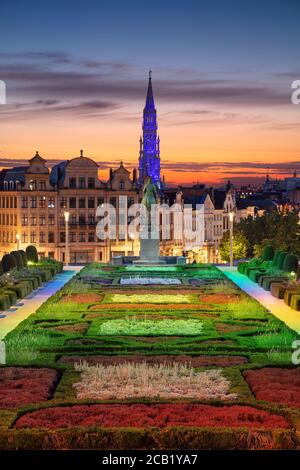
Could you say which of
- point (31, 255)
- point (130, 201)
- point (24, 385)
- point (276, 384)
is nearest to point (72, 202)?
point (130, 201)

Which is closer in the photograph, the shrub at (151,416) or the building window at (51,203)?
the shrub at (151,416)

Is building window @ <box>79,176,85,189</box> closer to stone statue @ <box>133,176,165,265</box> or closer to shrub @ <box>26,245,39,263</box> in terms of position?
stone statue @ <box>133,176,165,265</box>

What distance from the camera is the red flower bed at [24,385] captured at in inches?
597

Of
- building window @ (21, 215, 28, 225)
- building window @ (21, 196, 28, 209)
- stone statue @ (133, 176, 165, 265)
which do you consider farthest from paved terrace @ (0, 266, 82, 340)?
building window @ (21, 215, 28, 225)

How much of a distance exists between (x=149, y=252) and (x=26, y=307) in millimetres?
21071

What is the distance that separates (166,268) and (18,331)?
82.3 feet

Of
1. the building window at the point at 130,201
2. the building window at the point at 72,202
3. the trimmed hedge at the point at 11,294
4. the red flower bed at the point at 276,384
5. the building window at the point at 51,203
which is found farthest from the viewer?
the building window at the point at 130,201

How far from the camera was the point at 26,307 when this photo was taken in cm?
2956

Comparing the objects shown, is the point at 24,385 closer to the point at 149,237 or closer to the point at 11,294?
the point at 11,294

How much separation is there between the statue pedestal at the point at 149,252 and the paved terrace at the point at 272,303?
805cm

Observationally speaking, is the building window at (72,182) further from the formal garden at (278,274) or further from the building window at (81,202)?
the formal garden at (278,274)

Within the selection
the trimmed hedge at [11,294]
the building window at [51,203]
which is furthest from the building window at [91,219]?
the trimmed hedge at [11,294]
